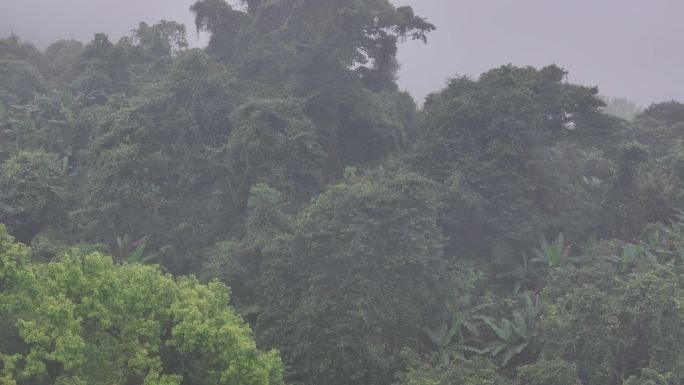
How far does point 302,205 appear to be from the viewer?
66.2ft

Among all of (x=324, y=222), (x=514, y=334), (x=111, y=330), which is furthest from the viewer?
(x=324, y=222)

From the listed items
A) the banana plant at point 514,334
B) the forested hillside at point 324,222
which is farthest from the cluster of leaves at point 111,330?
the banana plant at point 514,334

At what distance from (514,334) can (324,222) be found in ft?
19.3

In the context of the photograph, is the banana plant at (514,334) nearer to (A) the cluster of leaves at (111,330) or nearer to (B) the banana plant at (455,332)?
(B) the banana plant at (455,332)

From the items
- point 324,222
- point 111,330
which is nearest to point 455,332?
point 324,222

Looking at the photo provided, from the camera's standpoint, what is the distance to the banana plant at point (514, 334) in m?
14.7

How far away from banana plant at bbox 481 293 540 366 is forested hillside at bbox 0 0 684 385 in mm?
79

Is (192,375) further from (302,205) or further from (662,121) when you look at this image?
(662,121)

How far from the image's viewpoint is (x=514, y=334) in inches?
593

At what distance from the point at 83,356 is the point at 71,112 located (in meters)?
19.0

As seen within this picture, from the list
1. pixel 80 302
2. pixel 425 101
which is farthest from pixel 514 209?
pixel 80 302

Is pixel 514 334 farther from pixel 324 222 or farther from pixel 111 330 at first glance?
pixel 111 330

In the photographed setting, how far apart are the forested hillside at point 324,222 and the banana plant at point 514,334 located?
79 mm

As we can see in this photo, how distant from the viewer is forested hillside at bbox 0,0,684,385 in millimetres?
11086
